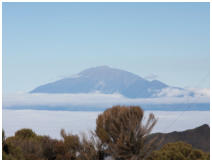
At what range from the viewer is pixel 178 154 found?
Result: 610 inches

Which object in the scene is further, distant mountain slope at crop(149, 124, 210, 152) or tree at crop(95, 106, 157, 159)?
distant mountain slope at crop(149, 124, 210, 152)

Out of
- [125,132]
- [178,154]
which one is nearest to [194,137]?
[178,154]

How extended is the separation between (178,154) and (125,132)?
2943 mm

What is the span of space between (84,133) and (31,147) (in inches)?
116

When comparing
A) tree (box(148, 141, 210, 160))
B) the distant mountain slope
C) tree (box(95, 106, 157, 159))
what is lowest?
the distant mountain slope

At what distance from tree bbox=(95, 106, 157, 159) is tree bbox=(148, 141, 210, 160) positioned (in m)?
0.56

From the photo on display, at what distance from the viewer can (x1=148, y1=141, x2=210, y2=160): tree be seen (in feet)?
49.5

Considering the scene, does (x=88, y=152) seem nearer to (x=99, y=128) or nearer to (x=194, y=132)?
(x=99, y=128)

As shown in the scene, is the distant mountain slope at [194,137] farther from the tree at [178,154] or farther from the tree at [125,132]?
the tree at [125,132]

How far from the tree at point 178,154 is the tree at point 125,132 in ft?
1.84

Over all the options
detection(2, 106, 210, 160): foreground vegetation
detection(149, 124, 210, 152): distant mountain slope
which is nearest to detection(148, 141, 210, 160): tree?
detection(2, 106, 210, 160): foreground vegetation

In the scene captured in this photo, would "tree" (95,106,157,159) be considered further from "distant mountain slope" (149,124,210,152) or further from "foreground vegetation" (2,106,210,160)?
"distant mountain slope" (149,124,210,152)

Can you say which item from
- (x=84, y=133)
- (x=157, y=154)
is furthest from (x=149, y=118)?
(x=84, y=133)

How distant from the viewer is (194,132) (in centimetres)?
2661
